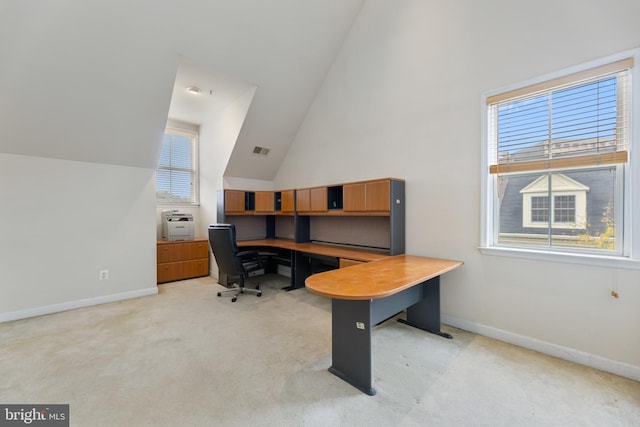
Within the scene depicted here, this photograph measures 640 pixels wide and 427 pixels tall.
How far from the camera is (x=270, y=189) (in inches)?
225

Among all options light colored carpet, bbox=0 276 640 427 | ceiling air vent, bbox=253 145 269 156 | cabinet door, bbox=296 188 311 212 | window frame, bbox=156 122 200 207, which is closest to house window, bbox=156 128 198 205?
window frame, bbox=156 122 200 207

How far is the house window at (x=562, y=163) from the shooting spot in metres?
2.13

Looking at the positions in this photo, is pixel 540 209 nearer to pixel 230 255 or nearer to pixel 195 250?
pixel 230 255

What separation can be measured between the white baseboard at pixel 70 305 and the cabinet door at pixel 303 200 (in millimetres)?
2724

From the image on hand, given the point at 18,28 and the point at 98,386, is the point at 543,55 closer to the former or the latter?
the point at 98,386

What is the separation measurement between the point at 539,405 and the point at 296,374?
1717mm

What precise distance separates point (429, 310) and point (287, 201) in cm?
Result: 296

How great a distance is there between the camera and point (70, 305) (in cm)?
356

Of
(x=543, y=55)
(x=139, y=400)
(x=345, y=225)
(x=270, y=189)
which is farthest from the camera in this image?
(x=270, y=189)

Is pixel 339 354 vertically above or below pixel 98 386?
above

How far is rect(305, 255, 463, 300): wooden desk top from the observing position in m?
1.77

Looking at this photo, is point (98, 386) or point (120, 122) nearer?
point (98, 386)

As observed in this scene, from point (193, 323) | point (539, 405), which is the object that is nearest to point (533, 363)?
point (539, 405)

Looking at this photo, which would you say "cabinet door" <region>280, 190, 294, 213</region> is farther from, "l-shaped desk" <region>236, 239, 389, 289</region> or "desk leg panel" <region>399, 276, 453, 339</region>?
"desk leg panel" <region>399, 276, 453, 339</region>
